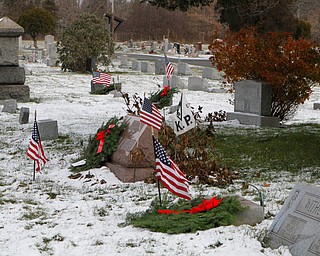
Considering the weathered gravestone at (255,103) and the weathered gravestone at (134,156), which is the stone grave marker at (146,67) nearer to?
the weathered gravestone at (255,103)

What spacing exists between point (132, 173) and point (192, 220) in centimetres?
310

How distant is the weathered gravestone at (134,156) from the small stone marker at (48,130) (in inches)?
144

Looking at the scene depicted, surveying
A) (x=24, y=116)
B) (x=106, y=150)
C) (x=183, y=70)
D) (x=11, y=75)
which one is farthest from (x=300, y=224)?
(x=183, y=70)

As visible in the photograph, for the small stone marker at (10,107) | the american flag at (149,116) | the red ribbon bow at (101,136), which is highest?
the american flag at (149,116)

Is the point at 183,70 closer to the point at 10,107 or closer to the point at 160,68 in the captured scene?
the point at 160,68

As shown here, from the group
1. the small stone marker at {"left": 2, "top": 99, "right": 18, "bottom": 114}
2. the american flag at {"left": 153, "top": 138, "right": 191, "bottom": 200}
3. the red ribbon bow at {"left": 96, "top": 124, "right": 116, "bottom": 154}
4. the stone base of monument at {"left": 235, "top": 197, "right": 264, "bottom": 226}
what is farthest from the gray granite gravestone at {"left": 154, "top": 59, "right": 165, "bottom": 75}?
the stone base of monument at {"left": 235, "top": 197, "right": 264, "bottom": 226}

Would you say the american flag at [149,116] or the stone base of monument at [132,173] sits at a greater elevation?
the american flag at [149,116]

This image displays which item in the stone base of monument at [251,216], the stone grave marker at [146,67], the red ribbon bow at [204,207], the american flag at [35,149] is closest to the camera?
the stone base of monument at [251,216]

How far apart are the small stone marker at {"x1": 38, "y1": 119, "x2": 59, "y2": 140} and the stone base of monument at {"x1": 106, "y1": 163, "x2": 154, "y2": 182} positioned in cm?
410

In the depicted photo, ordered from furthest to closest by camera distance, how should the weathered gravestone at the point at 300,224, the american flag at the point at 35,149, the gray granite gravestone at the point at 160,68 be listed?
the gray granite gravestone at the point at 160,68 < the american flag at the point at 35,149 < the weathered gravestone at the point at 300,224

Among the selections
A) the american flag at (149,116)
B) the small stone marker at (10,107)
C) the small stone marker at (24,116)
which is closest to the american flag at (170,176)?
the american flag at (149,116)

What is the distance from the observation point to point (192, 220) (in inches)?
260

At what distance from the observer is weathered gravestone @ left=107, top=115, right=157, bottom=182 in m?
9.59

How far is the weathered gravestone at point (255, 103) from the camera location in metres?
15.6
